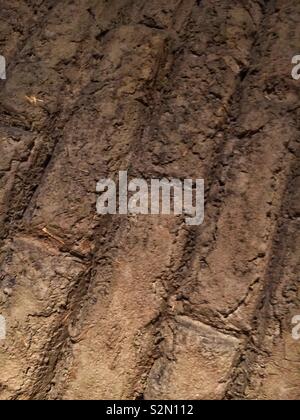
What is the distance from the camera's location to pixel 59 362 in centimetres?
124

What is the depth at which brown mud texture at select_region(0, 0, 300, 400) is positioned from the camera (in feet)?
3.97

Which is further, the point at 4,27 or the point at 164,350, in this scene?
the point at 4,27

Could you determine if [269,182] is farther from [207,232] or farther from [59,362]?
[59,362]

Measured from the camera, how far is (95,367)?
1218 millimetres

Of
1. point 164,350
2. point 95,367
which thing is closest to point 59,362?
point 95,367

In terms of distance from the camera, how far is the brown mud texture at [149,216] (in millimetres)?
1210

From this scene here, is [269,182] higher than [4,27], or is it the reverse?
[4,27]

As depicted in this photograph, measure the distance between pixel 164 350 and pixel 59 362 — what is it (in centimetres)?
29

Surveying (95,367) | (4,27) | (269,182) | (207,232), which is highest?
(4,27)

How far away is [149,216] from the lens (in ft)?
4.16

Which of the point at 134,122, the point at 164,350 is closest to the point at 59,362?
the point at 164,350
